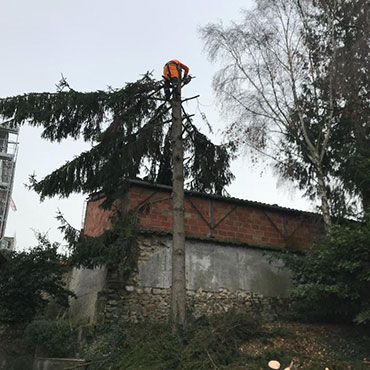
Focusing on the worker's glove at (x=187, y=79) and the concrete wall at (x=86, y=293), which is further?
the worker's glove at (x=187, y=79)

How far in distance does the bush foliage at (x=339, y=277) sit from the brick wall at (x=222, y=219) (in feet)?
6.69

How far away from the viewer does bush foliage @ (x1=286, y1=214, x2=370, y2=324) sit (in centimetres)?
756

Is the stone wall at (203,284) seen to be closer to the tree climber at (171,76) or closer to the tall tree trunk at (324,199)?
the tall tree trunk at (324,199)

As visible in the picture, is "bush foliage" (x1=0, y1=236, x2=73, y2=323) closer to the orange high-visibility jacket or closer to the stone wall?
the stone wall

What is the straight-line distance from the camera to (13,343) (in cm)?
888


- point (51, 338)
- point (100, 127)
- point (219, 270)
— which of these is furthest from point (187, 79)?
point (51, 338)

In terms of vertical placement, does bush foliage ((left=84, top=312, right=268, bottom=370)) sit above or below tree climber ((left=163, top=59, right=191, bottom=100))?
below

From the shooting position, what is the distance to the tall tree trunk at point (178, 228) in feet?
26.6

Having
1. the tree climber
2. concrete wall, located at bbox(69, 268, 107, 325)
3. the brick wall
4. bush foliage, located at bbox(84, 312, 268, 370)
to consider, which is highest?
the tree climber

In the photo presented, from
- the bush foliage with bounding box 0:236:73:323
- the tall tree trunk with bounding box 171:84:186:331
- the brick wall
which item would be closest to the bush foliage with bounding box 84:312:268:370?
the tall tree trunk with bounding box 171:84:186:331

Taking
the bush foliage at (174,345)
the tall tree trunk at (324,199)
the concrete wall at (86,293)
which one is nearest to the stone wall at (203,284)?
the concrete wall at (86,293)

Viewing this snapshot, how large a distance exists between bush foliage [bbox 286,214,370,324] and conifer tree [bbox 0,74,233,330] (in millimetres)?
4341

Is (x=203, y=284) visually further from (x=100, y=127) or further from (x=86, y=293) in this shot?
(x=100, y=127)

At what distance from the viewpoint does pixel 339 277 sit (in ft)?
26.7
